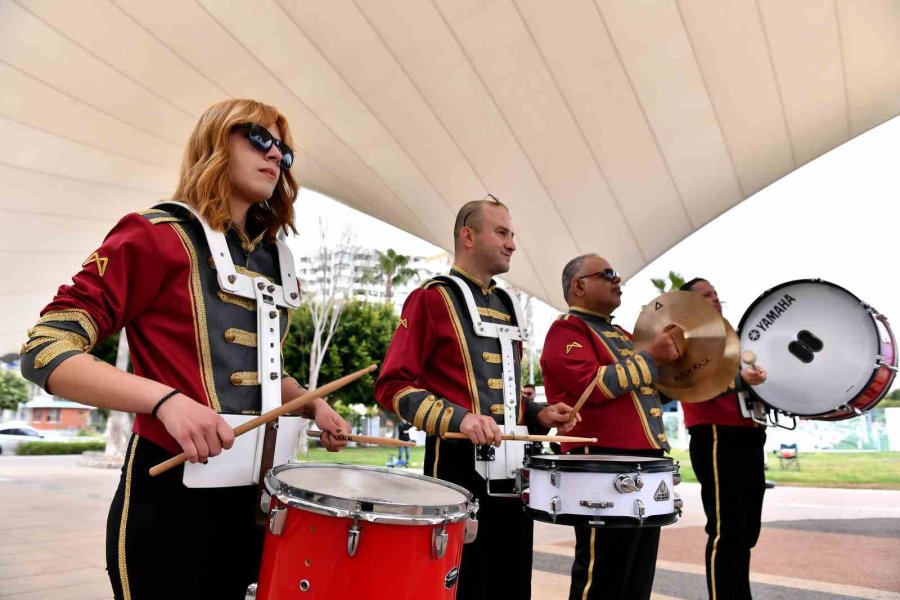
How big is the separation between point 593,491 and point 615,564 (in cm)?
58

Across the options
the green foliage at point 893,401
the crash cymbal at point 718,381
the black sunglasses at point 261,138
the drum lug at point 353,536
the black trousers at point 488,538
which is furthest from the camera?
the green foliage at point 893,401

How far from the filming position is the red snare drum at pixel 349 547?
1.26 meters

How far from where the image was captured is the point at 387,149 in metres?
11.4

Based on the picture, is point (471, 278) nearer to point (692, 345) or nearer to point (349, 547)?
point (692, 345)

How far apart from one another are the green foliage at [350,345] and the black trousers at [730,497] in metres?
21.6

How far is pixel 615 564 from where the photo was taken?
2.76 metres

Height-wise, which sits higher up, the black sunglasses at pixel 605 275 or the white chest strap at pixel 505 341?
the black sunglasses at pixel 605 275

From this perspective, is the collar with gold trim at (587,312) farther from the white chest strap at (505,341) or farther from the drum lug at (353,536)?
the drum lug at (353,536)

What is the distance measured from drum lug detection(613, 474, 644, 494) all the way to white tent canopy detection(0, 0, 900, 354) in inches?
287

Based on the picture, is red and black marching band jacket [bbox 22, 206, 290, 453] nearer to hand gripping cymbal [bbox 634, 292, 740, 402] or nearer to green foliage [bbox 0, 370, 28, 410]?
hand gripping cymbal [bbox 634, 292, 740, 402]

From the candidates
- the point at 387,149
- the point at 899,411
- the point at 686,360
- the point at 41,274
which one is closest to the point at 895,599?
the point at 686,360

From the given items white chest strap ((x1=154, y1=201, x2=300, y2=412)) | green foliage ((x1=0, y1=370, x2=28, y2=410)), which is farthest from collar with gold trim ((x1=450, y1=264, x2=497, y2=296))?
green foliage ((x1=0, y1=370, x2=28, y2=410))

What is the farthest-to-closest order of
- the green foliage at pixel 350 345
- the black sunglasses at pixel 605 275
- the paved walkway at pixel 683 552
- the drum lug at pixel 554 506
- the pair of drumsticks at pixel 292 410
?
1. the green foliage at pixel 350 345
2. the paved walkway at pixel 683 552
3. the black sunglasses at pixel 605 275
4. the drum lug at pixel 554 506
5. the pair of drumsticks at pixel 292 410

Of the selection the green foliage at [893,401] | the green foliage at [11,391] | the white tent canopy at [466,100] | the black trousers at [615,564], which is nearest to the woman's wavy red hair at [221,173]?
the black trousers at [615,564]
